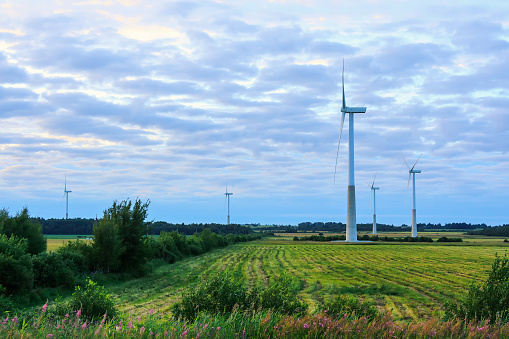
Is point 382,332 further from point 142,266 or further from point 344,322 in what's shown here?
point 142,266

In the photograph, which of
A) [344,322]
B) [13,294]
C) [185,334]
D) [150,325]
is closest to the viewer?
[185,334]

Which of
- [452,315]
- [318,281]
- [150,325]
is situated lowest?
[318,281]

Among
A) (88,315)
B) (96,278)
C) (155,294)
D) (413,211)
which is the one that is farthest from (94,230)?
(413,211)

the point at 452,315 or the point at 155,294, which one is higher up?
the point at 452,315

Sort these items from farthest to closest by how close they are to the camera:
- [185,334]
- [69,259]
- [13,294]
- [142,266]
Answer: [142,266]
[69,259]
[13,294]
[185,334]

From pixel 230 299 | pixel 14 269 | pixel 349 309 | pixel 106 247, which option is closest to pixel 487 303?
pixel 349 309

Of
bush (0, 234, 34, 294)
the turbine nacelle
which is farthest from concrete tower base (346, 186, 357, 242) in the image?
bush (0, 234, 34, 294)

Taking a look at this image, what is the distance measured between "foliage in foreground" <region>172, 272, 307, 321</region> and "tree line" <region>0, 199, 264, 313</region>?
13561 mm

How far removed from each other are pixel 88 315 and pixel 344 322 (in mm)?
8415

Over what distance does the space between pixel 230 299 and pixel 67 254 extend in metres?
29.1

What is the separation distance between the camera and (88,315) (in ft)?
47.6

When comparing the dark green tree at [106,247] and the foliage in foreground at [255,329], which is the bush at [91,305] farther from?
the dark green tree at [106,247]

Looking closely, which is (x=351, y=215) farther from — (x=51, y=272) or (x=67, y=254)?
(x=51, y=272)

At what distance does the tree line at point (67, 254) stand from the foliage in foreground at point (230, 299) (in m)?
13.6
